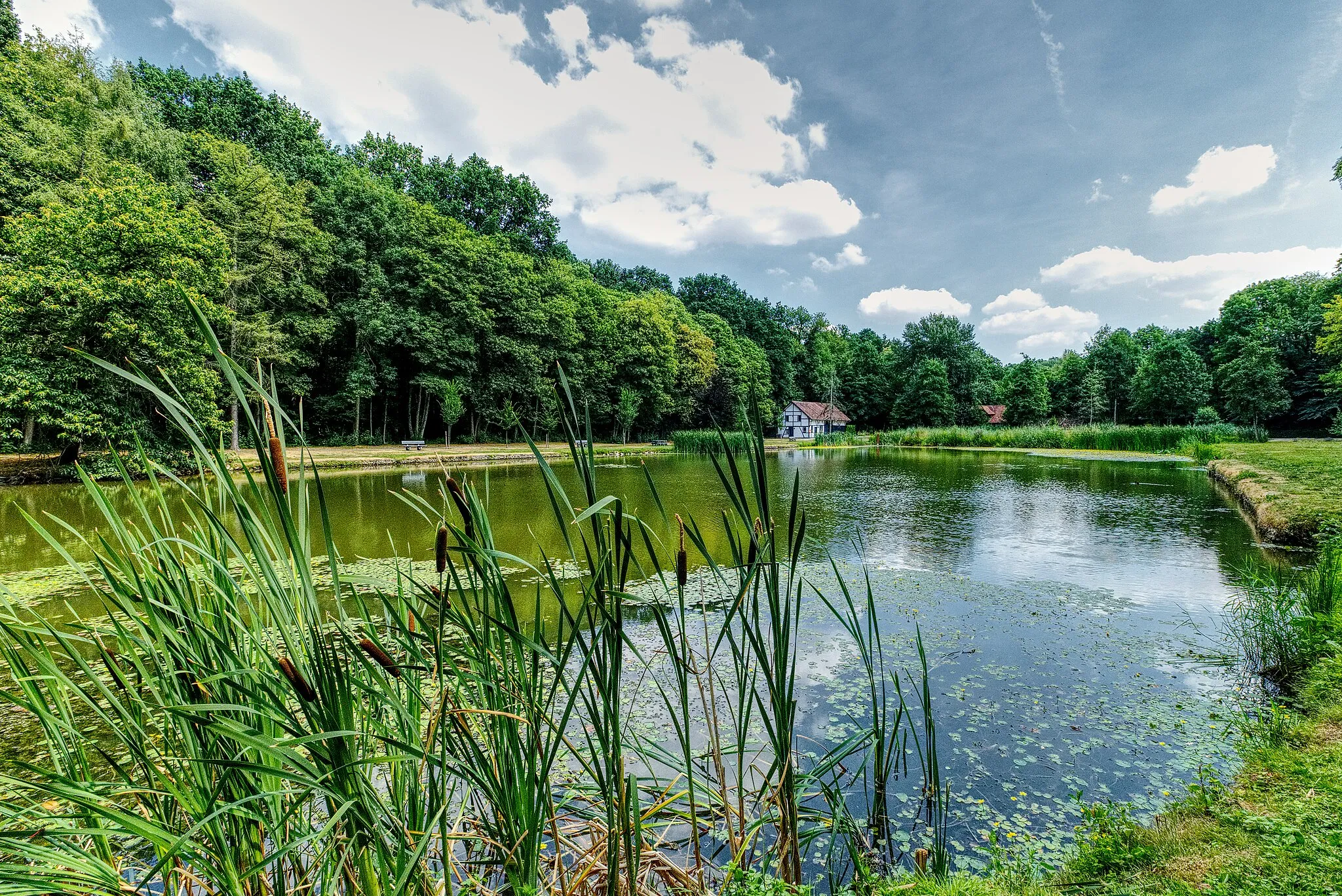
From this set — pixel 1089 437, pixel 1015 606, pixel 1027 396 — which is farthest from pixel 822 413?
pixel 1015 606

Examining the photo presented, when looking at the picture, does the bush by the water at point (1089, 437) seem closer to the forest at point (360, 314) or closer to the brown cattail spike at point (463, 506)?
the forest at point (360, 314)

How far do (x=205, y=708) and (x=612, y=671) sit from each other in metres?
0.83

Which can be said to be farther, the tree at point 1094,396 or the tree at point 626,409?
the tree at point 1094,396

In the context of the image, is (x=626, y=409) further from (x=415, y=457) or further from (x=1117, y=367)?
(x=1117, y=367)

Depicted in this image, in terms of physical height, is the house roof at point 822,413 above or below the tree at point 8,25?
below

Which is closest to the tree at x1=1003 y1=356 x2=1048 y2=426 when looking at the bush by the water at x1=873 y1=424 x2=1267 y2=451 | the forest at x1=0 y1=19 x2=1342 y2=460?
the forest at x1=0 y1=19 x2=1342 y2=460

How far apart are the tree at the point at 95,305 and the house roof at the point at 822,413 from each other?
166 feet

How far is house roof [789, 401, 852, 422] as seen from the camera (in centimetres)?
5803

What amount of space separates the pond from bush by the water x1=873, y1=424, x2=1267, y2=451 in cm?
1549

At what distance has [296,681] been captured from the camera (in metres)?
0.93

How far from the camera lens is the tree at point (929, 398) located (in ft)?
165

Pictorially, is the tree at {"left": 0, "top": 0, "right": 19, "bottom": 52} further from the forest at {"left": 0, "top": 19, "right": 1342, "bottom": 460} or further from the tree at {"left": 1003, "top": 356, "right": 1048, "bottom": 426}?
the tree at {"left": 1003, "top": 356, "right": 1048, "bottom": 426}

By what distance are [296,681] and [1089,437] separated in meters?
37.0

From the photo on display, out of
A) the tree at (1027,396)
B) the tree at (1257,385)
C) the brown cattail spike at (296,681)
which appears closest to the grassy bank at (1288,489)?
the brown cattail spike at (296,681)
